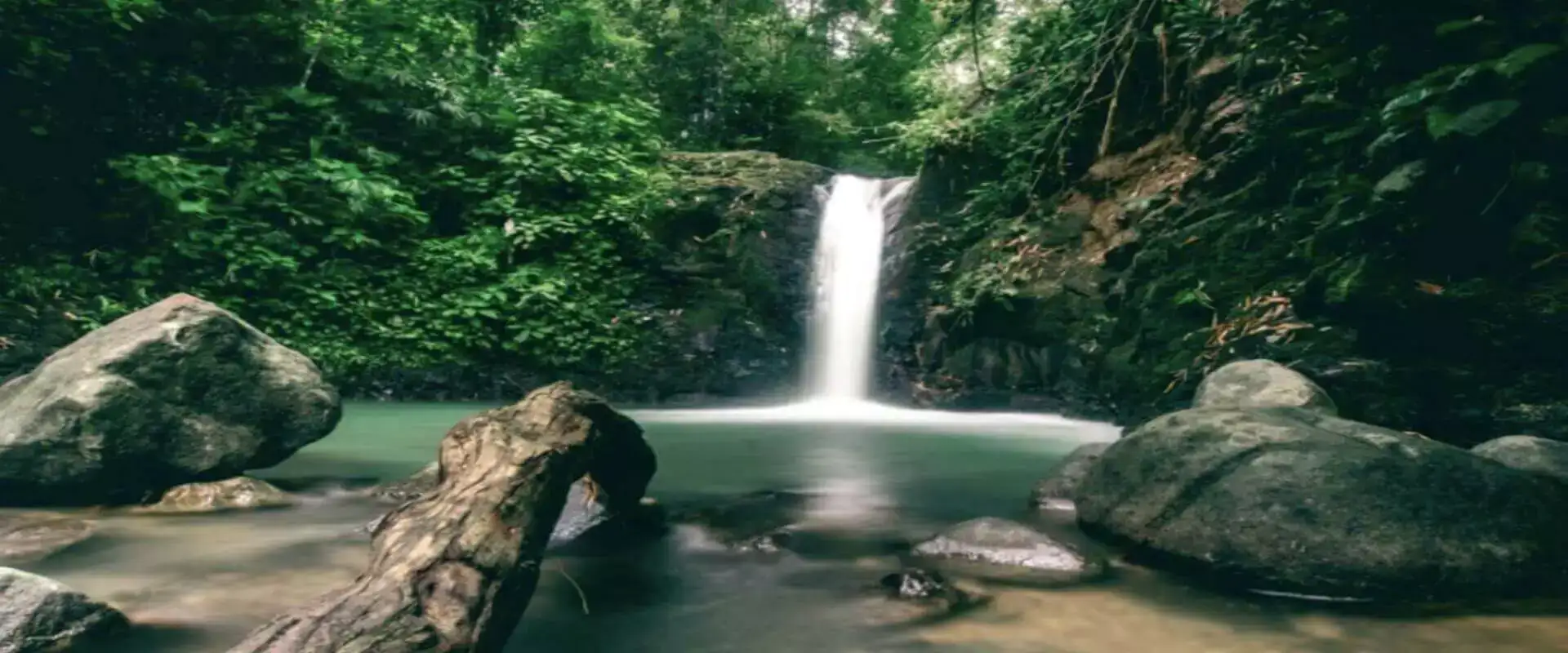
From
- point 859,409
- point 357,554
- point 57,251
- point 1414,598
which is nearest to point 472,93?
point 57,251

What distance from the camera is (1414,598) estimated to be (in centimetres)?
350

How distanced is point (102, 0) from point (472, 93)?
15.4 ft

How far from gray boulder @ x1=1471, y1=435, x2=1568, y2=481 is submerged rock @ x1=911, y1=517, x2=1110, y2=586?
5.78 feet

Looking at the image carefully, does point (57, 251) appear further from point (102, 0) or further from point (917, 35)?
point (917, 35)

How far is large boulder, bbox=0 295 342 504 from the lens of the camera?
503cm

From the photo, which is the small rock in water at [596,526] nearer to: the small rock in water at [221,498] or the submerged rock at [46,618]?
the small rock in water at [221,498]

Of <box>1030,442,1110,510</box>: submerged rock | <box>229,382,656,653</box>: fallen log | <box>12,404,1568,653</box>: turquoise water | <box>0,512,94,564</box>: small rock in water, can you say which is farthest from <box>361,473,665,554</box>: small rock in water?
<box>1030,442,1110,510</box>: submerged rock

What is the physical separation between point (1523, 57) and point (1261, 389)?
225 cm

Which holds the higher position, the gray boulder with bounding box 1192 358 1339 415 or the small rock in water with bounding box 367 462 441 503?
the gray boulder with bounding box 1192 358 1339 415

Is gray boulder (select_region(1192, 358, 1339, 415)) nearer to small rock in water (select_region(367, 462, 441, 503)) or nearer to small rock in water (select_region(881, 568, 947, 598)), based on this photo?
small rock in water (select_region(881, 568, 947, 598))

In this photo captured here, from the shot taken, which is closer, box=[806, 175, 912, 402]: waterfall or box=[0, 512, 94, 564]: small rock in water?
box=[0, 512, 94, 564]: small rock in water

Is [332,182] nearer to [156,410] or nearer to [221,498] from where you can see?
[156,410]

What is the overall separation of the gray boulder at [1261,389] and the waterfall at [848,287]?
26.6ft

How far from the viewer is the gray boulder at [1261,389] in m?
5.38
